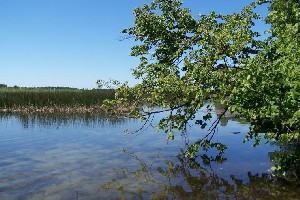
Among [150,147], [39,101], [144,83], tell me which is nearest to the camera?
[144,83]

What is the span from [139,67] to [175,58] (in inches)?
67.2

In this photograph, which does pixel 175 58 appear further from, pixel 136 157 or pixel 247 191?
pixel 247 191

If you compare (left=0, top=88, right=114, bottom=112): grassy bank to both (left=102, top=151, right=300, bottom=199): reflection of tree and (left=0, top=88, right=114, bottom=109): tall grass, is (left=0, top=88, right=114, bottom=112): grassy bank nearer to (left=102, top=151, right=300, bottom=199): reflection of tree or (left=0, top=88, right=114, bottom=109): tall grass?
(left=0, top=88, right=114, bottom=109): tall grass

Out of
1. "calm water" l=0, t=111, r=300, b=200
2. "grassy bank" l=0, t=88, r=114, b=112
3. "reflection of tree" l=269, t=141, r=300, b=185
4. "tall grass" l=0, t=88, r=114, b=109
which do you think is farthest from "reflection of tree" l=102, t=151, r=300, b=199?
"tall grass" l=0, t=88, r=114, b=109

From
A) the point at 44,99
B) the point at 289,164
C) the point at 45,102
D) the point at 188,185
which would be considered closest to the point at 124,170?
the point at 188,185

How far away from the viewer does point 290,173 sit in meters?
13.6

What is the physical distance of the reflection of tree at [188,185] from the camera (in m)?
Answer: 11.5

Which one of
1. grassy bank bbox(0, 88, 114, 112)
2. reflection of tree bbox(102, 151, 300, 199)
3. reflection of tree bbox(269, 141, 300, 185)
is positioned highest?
grassy bank bbox(0, 88, 114, 112)

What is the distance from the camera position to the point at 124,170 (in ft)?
49.6

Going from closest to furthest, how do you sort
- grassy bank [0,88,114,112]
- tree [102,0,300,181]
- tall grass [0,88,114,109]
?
tree [102,0,300,181]
grassy bank [0,88,114,112]
tall grass [0,88,114,109]

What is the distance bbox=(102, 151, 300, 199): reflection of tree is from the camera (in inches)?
453

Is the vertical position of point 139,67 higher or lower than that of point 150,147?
higher

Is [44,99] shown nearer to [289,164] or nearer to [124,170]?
[124,170]

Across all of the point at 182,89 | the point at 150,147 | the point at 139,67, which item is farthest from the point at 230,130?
the point at 182,89
